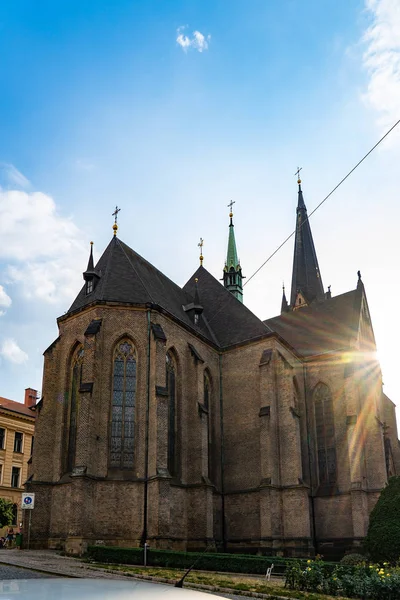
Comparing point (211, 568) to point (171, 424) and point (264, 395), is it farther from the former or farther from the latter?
point (264, 395)

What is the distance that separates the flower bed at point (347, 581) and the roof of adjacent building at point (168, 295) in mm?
15202

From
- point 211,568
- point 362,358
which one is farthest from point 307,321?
point 211,568

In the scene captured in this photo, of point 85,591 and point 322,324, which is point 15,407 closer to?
point 322,324

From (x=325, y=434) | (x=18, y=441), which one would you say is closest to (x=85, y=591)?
(x=325, y=434)

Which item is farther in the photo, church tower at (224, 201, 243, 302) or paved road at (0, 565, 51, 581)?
church tower at (224, 201, 243, 302)

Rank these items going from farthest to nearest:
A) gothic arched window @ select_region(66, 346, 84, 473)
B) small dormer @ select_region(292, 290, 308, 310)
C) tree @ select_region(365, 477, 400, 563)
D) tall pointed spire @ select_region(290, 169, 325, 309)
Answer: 1. tall pointed spire @ select_region(290, 169, 325, 309)
2. small dormer @ select_region(292, 290, 308, 310)
3. gothic arched window @ select_region(66, 346, 84, 473)
4. tree @ select_region(365, 477, 400, 563)

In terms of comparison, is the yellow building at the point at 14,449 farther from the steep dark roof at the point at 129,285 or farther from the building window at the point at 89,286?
the building window at the point at 89,286

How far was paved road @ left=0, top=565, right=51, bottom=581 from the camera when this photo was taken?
12281mm

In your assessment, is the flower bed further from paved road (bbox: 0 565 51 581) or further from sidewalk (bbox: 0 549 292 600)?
paved road (bbox: 0 565 51 581)

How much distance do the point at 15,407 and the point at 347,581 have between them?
38.8 metres

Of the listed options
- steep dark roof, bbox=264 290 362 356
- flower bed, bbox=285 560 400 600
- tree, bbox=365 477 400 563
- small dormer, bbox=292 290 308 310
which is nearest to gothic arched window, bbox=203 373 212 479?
steep dark roof, bbox=264 290 362 356

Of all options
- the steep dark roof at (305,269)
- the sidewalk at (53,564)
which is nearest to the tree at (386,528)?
the sidewalk at (53,564)

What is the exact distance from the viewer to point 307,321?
40.1 metres

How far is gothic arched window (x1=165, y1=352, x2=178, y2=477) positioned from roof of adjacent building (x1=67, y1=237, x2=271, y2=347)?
103 inches
